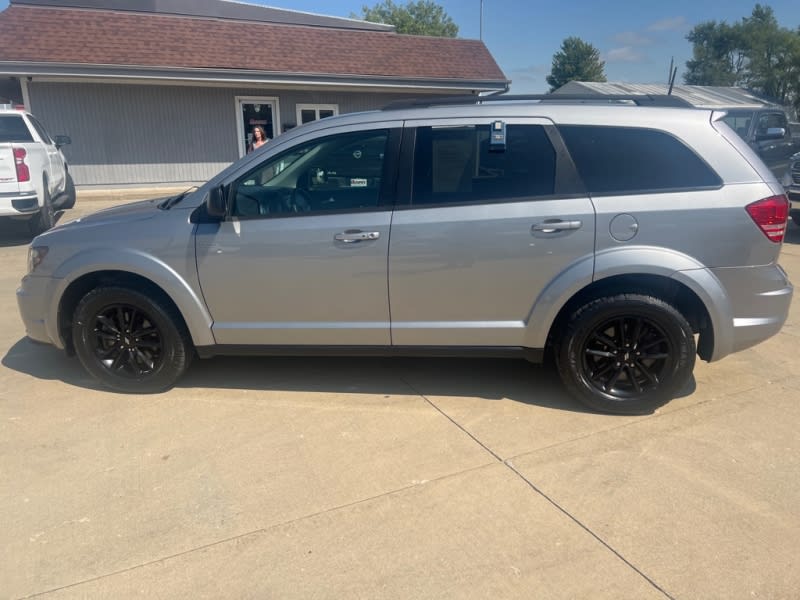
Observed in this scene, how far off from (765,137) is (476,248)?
11572mm

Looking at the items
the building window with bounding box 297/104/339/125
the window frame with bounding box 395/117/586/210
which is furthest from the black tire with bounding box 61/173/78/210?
the window frame with bounding box 395/117/586/210

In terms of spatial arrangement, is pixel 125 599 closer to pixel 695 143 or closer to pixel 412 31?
pixel 695 143

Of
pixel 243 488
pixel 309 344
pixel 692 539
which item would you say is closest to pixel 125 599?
pixel 243 488

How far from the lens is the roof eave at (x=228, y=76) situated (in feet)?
42.8

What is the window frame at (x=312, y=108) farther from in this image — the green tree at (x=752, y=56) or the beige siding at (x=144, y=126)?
the green tree at (x=752, y=56)

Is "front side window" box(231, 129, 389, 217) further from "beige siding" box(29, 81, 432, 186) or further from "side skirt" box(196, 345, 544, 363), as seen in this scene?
"beige siding" box(29, 81, 432, 186)

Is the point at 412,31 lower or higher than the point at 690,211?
higher

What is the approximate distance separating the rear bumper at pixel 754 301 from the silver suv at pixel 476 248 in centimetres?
1

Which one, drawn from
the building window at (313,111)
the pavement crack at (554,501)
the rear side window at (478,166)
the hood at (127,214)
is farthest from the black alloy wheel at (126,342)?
the building window at (313,111)

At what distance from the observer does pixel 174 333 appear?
4.05 meters

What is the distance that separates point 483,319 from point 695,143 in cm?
165

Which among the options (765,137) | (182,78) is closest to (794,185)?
(765,137)

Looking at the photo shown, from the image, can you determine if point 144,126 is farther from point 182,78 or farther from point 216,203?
point 216,203

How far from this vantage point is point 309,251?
3803 millimetres
